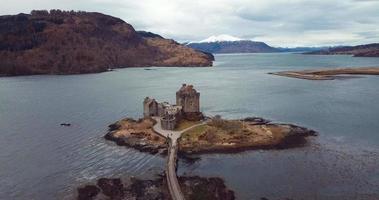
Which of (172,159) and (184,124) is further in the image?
(184,124)

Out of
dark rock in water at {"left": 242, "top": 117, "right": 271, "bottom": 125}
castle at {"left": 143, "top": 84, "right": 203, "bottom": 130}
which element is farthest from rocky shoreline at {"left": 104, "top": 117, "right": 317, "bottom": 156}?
castle at {"left": 143, "top": 84, "right": 203, "bottom": 130}

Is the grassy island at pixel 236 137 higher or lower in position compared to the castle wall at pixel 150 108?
lower

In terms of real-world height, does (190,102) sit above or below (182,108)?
above

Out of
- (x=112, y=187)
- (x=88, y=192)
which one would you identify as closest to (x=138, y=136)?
(x=112, y=187)

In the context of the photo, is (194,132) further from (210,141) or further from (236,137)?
(236,137)

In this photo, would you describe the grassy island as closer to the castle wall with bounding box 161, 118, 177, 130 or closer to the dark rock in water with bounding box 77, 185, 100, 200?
the castle wall with bounding box 161, 118, 177, 130

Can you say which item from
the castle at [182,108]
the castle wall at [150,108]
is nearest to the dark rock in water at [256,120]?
the castle at [182,108]

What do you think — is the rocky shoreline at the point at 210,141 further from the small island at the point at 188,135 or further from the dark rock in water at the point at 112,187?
the dark rock in water at the point at 112,187

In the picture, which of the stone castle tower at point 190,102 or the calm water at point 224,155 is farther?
the stone castle tower at point 190,102
